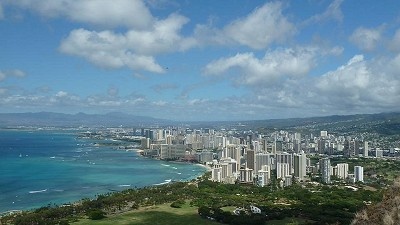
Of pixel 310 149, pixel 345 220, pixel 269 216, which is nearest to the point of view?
pixel 345 220

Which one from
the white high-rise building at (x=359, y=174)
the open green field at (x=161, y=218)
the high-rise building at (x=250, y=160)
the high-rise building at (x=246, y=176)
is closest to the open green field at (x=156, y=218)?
the open green field at (x=161, y=218)

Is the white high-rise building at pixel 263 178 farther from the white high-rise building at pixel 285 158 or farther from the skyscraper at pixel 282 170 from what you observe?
the white high-rise building at pixel 285 158

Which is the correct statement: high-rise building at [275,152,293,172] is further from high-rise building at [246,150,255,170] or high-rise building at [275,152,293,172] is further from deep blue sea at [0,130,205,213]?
deep blue sea at [0,130,205,213]

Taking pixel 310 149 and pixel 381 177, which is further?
pixel 310 149

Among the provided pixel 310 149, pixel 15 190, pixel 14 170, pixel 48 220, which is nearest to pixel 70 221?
pixel 48 220

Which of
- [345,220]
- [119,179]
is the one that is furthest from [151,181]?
[345,220]

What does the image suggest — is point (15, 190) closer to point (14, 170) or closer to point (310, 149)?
point (14, 170)

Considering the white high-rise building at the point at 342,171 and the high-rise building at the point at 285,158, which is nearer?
the white high-rise building at the point at 342,171

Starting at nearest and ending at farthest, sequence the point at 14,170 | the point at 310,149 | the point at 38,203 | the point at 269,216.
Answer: the point at 269,216
the point at 38,203
the point at 14,170
the point at 310,149
